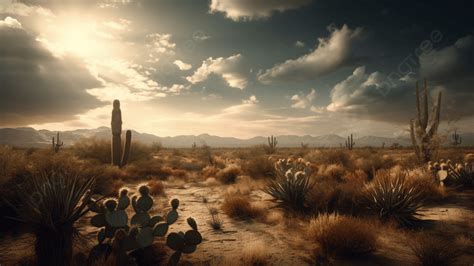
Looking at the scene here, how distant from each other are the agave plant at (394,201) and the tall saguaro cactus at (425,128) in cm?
1137

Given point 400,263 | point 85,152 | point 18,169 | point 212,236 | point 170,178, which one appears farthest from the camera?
point 85,152

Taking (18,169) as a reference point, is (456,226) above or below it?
below

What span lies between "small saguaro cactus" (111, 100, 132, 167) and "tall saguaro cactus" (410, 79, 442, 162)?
19.9 m

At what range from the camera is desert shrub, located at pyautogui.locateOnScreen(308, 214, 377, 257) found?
443 cm

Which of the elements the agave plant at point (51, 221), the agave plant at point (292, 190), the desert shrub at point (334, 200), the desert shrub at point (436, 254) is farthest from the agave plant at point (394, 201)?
the agave plant at point (51, 221)

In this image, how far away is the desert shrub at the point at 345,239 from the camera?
4.43 metres

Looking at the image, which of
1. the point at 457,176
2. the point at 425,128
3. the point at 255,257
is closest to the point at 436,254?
the point at 255,257

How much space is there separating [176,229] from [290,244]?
2779 millimetres

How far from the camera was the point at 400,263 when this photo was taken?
4141mm

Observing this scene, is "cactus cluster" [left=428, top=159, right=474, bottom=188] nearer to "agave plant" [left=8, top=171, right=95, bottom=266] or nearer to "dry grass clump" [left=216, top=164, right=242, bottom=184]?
"dry grass clump" [left=216, top=164, right=242, bottom=184]

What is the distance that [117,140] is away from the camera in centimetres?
1812

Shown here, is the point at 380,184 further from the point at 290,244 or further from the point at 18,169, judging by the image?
the point at 18,169

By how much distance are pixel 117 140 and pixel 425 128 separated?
2061 centimetres

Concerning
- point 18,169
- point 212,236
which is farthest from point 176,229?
point 18,169
